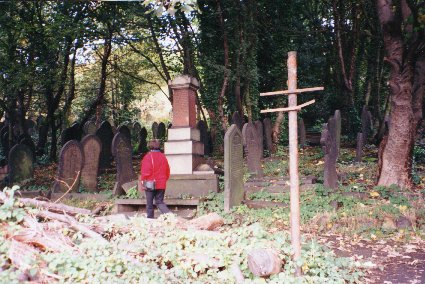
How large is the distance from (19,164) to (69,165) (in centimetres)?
228

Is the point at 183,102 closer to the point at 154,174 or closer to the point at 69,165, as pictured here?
the point at 69,165

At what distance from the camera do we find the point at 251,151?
11.0 m

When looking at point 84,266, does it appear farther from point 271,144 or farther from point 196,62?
point 196,62

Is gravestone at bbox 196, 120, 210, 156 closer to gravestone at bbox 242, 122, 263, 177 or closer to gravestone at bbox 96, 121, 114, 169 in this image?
gravestone at bbox 96, 121, 114, 169

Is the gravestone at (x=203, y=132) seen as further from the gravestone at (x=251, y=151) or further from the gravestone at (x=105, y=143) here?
the gravestone at (x=251, y=151)

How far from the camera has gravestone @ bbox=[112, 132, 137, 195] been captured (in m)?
10.3

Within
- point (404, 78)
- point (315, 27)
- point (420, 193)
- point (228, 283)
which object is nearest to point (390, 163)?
point (420, 193)

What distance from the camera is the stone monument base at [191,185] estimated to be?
31.2 ft

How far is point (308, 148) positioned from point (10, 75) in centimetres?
1091

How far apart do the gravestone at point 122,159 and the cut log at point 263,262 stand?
6005mm

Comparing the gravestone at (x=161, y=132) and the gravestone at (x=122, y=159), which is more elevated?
the gravestone at (x=161, y=132)

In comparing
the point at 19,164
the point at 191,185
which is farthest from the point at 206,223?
the point at 19,164

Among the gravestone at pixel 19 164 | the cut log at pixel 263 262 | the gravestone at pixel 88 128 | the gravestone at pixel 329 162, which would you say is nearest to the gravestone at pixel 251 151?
the gravestone at pixel 329 162

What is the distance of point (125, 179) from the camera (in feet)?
34.4
